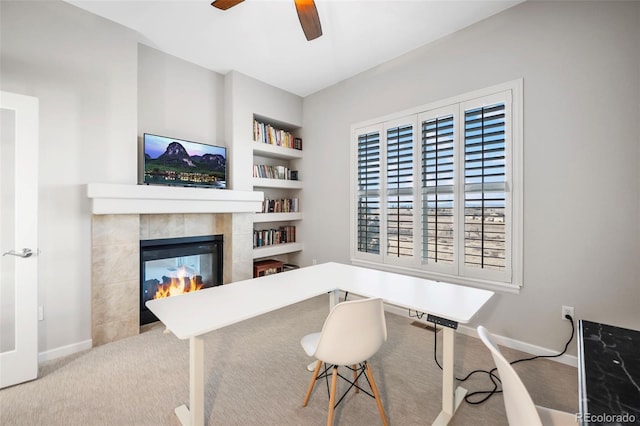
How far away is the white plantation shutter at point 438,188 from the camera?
2775 mm

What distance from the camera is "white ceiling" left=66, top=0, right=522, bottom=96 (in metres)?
2.37

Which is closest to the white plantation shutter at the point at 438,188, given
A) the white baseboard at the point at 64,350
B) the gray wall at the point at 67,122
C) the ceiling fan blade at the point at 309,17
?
the ceiling fan blade at the point at 309,17

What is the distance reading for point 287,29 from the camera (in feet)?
8.77

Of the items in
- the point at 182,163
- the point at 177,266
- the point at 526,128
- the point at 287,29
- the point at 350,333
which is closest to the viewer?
the point at 350,333

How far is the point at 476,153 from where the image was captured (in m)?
2.61

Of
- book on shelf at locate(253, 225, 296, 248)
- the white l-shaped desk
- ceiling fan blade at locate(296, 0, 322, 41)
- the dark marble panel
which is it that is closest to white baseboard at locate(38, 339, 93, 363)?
the white l-shaped desk

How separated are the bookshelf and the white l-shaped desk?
1867mm

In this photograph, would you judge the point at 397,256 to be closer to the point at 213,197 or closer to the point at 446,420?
the point at 446,420

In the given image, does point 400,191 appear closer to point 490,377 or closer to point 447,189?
point 447,189

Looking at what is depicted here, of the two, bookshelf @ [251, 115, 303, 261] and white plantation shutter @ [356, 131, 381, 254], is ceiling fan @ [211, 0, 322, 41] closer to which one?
white plantation shutter @ [356, 131, 381, 254]

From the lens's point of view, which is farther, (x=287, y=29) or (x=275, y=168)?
(x=275, y=168)

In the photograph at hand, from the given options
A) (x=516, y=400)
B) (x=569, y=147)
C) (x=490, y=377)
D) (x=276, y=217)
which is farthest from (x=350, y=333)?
(x=276, y=217)

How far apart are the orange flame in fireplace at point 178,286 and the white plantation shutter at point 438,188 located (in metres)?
2.68

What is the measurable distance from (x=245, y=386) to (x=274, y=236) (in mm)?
2373
